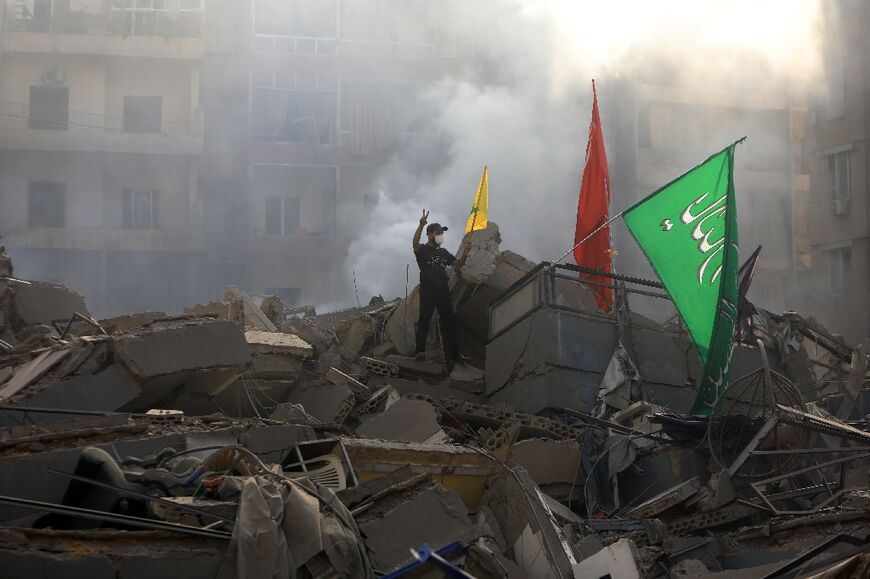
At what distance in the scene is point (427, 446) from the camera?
24.6 feet

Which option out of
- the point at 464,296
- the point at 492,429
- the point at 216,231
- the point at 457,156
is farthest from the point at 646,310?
the point at 492,429

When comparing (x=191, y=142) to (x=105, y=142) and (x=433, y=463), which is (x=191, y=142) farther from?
(x=433, y=463)

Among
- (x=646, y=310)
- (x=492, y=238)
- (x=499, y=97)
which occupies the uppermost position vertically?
(x=499, y=97)

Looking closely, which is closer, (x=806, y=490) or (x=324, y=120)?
(x=806, y=490)

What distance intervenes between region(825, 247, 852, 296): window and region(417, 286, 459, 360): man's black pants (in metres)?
19.4

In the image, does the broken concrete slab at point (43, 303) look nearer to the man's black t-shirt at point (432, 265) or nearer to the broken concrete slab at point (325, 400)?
the broken concrete slab at point (325, 400)

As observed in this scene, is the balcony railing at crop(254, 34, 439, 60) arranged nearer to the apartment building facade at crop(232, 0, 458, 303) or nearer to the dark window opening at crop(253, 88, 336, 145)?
the apartment building facade at crop(232, 0, 458, 303)

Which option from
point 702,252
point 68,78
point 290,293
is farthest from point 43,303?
point 68,78

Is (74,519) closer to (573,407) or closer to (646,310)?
(573,407)

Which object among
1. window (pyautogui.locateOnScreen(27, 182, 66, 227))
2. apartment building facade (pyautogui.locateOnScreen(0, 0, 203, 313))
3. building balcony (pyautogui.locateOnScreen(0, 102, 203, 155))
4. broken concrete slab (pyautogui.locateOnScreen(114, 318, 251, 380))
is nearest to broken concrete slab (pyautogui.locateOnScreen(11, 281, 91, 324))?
broken concrete slab (pyautogui.locateOnScreen(114, 318, 251, 380))

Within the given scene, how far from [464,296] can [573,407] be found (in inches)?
95.3

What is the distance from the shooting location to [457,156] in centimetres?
3550

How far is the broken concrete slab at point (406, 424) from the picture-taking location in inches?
366

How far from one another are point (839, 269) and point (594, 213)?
1624 centimetres
